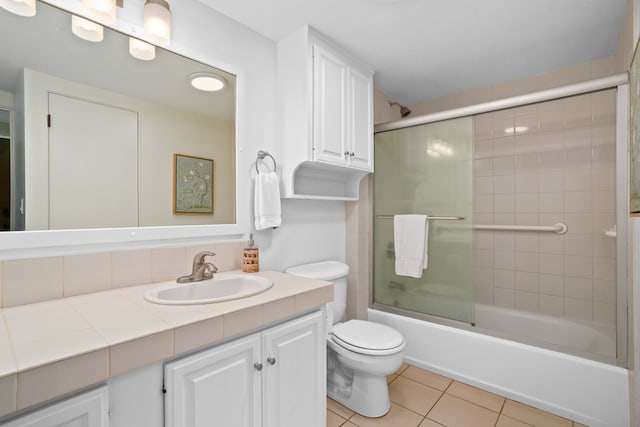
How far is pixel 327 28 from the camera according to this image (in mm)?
1757

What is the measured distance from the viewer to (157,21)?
133 centimetres

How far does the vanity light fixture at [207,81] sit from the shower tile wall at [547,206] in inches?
76.0

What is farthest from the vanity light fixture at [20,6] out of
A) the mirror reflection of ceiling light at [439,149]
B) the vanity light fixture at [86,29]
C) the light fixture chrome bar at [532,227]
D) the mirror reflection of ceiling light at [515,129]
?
the mirror reflection of ceiling light at [515,129]

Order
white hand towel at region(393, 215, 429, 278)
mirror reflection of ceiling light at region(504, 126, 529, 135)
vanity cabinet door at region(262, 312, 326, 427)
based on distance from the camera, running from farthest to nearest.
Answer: mirror reflection of ceiling light at region(504, 126, 529, 135) → white hand towel at region(393, 215, 429, 278) → vanity cabinet door at region(262, 312, 326, 427)

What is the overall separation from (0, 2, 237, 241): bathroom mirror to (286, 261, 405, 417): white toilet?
2.86 ft

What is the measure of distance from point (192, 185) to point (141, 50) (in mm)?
650

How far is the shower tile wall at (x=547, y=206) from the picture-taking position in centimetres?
214

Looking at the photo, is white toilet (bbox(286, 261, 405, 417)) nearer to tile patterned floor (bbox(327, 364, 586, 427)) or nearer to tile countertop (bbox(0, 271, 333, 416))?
tile patterned floor (bbox(327, 364, 586, 427))

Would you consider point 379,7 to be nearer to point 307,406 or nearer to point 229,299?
point 229,299

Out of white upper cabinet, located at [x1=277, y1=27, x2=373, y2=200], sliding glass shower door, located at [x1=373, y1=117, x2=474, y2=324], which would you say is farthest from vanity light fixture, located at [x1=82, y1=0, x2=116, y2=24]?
sliding glass shower door, located at [x1=373, y1=117, x2=474, y2=324]

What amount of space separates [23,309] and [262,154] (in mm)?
1228

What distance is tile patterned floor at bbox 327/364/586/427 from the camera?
163 cm

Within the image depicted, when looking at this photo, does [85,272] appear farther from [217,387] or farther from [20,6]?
[20,6]

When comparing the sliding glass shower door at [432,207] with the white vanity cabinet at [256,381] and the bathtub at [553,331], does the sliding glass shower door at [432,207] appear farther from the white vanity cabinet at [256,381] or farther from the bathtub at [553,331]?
the white vanity cabinet at [256,381]
